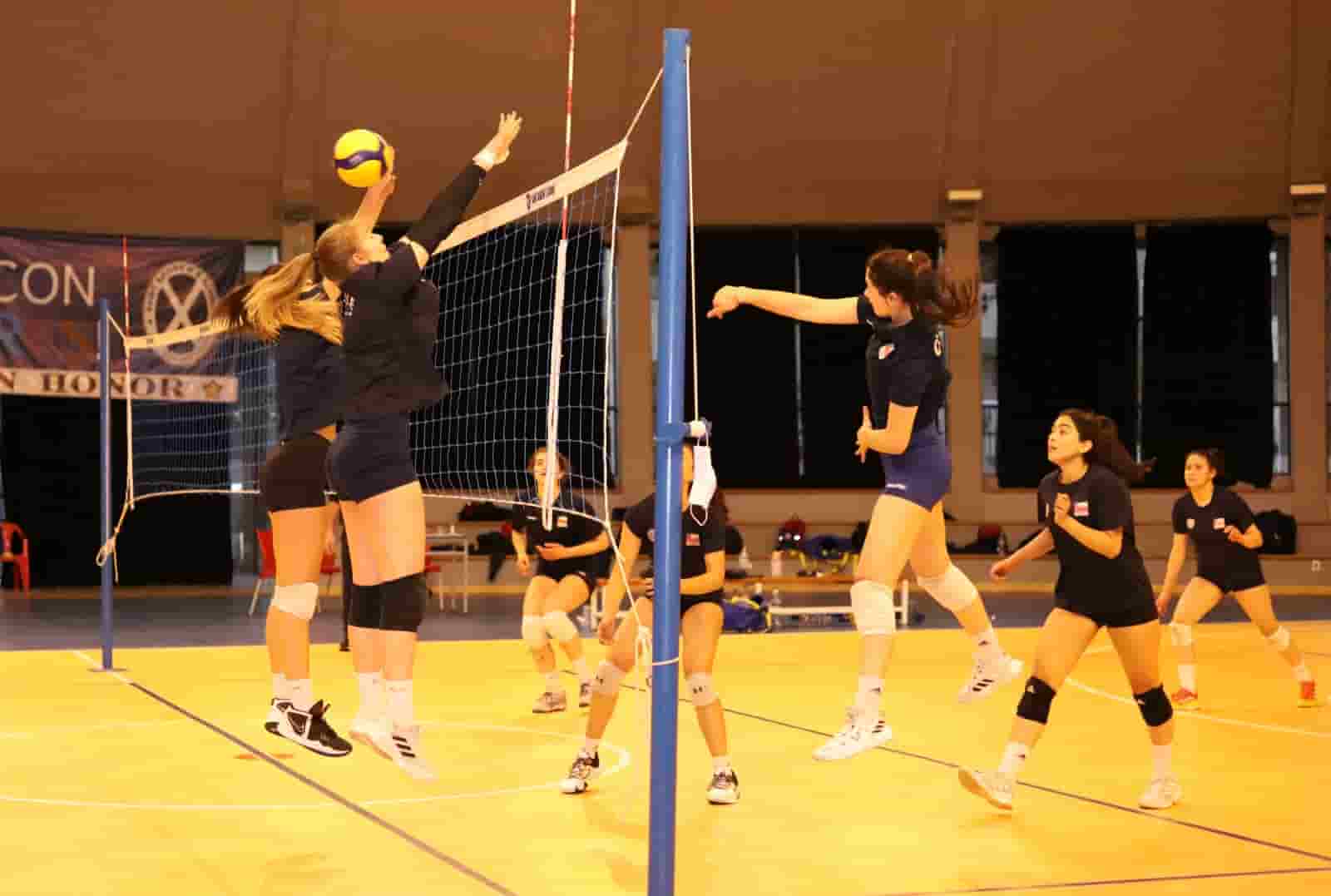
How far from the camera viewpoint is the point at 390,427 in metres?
5.40

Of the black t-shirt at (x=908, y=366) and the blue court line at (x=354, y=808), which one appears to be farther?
the black t-shirt at (x=908, y=366)

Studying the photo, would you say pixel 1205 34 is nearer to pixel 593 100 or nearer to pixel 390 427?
pixel 593 100

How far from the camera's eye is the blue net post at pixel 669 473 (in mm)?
4105

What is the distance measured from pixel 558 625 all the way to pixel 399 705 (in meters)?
3.77

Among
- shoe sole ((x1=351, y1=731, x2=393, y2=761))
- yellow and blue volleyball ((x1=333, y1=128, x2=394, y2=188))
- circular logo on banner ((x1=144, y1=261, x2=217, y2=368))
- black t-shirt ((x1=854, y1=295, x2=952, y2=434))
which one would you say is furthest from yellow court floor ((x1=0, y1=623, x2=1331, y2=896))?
circular logo on banner ((x1=144, y1=261, x2=217, y2=368))

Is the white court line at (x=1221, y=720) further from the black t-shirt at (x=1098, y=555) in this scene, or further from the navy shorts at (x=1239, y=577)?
the black t-shirt at (x=1098, y=555)

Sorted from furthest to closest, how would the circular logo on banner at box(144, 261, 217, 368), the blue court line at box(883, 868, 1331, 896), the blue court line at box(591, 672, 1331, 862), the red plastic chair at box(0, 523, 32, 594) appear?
the red plastic chair at box(0, 523, 32, 594), the circular logo on banner at box(144, 261, 217, 368), the blue court line at box(591, 672, 1331, 862), the blue court line at box(883, 868, 1331, 896)

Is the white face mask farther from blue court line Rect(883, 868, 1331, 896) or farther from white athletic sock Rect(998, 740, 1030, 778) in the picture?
white athletic sock Rect(998, 740, 1030, 778)

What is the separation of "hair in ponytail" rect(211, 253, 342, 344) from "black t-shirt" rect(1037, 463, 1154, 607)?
2.72 m

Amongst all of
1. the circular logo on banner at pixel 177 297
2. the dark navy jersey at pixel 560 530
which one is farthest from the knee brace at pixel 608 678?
the circular logo on banner at pixel 177 297

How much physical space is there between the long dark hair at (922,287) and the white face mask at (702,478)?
1425 millimetres

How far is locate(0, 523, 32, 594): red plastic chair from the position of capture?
1936 centimetres

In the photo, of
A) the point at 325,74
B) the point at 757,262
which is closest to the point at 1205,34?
the point at 757,262

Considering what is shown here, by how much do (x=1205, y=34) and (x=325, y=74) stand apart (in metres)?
10.7
